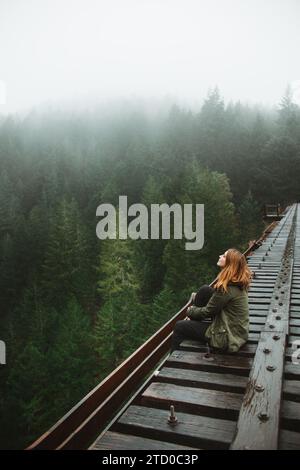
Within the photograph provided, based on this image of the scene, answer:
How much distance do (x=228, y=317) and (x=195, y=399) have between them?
4.30ft

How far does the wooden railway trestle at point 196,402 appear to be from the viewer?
2789 millimetres

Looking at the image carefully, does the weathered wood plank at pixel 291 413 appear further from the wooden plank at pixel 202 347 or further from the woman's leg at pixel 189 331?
the woman's leg at pixel 189 331

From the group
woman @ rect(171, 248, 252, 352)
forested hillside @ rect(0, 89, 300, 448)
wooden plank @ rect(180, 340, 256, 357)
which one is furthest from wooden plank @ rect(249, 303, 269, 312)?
forested hillside @ rect(0, 89, 300, 448)

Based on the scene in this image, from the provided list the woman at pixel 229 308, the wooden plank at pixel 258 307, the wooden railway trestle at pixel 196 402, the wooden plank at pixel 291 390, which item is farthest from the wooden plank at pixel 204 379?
the wooden plank at pixel 258 307

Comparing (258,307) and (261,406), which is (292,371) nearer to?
(261,406)

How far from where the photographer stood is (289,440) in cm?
282

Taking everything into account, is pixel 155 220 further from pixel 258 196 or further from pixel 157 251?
pixel 258 196

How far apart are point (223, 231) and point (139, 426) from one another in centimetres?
3981

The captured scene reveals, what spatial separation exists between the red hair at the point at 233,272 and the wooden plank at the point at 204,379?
1.06 m

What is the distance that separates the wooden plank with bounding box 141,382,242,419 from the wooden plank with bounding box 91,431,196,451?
21.2 inches

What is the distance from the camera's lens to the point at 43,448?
8.45 feet

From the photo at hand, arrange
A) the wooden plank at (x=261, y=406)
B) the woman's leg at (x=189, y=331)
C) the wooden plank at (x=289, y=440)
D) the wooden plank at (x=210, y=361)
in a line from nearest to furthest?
the wooden plank at (x=261, y=406)
the wooden plank at (x=289, y=440)
the wooden plank at (x=210, y=361)
the woman's leg at (x=189, y=331)

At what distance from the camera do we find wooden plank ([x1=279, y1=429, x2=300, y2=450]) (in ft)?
8.94

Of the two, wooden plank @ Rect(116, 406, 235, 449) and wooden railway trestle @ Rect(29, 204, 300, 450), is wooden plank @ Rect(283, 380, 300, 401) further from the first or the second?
wooden plank @ Rect(116, 406, 235, 449)
